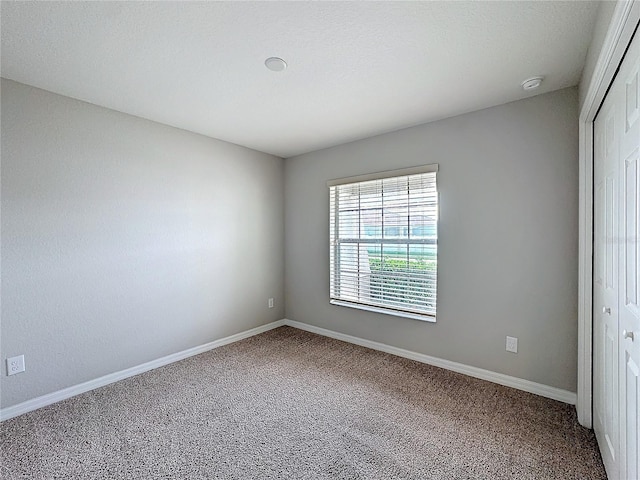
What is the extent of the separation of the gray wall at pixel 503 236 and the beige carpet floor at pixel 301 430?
343mm

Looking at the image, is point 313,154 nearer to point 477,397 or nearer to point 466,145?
point 466,145

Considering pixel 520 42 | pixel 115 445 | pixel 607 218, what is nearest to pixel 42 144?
pixel 115 445

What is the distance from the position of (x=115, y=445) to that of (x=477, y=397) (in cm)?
251

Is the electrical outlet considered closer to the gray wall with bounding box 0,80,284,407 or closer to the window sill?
the gray wall with bounding box 0,80,284,407

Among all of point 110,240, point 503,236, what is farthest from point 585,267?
point 110,240

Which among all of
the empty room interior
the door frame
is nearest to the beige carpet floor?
the empty room interior

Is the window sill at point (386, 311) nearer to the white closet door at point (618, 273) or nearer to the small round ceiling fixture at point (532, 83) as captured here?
the white closet door at point (618, 273)

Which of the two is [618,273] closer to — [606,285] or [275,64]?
[606,285]

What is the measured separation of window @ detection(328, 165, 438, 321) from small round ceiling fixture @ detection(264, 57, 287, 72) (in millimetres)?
1626

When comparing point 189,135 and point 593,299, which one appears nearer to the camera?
point 593,299

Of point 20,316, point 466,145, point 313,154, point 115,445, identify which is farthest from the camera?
point 313,154

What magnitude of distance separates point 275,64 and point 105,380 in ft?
9.41

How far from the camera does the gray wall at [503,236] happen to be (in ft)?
7.55

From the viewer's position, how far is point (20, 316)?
7.25ft
